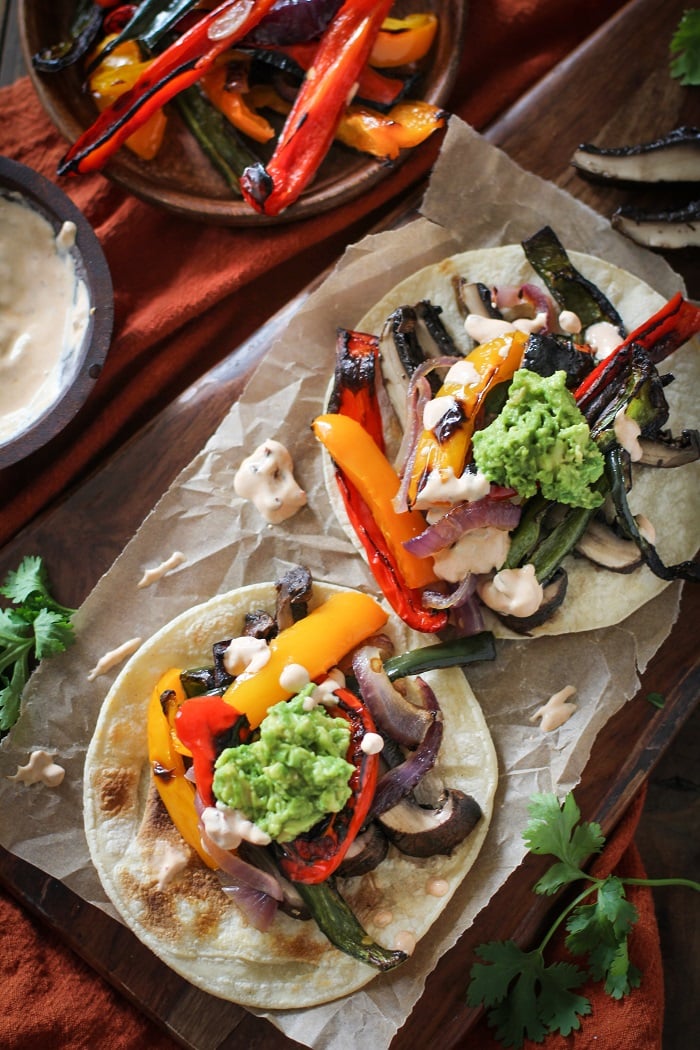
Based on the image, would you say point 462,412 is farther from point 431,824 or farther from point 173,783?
point 173,783

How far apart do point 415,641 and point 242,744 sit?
76cm

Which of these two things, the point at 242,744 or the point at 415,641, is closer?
the point at 242,744

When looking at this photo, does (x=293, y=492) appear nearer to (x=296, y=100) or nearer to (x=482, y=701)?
(x=482, y=701)

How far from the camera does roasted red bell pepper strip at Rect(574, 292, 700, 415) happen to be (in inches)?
131

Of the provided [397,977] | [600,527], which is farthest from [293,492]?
[397,977]

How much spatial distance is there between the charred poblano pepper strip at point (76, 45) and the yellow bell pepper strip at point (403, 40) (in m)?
1.07

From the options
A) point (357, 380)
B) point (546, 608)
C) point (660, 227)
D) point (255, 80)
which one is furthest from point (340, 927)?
point (255, 80)

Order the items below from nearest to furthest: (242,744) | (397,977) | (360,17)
Result: 1. (242,744)
2. (397,977)
3. (360,17)

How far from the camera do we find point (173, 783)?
3.30 m

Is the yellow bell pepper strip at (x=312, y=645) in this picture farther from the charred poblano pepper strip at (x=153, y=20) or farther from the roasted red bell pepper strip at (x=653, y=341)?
the charred poblano pepper strip at (x=153, y=20)

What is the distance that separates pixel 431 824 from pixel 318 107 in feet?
8.57

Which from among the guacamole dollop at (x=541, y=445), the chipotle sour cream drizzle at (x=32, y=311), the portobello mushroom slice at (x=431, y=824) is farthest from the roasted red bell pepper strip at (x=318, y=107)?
the portobello mushroom slice at (x=431, y=824)

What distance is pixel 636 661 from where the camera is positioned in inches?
140

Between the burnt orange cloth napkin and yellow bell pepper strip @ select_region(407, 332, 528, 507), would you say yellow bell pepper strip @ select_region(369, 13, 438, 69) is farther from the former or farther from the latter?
yellow bell pepper strip @ select_region(407, 332, 528, 507)
